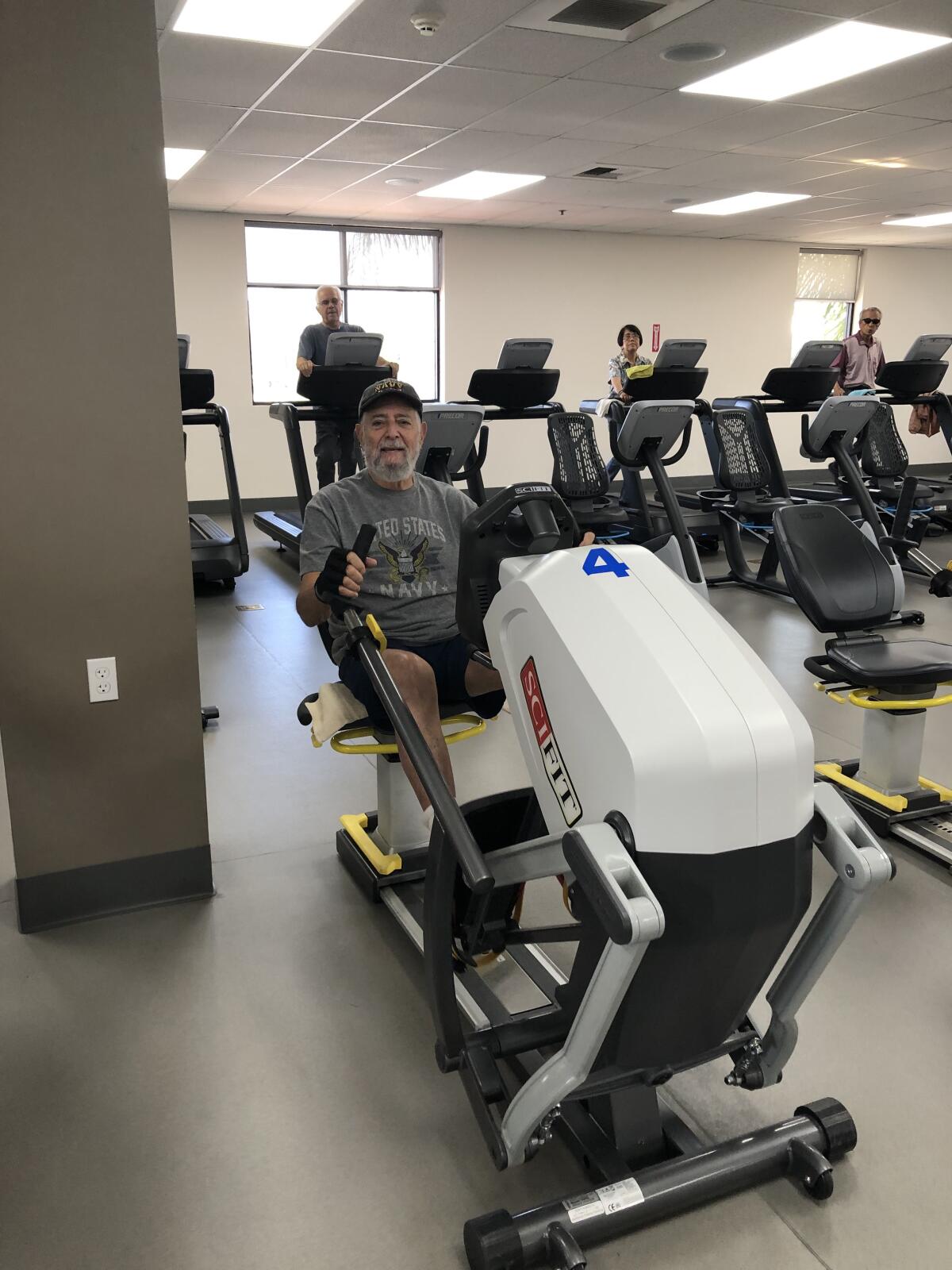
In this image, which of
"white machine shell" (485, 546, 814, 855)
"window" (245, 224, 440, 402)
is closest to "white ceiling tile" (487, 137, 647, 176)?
"window" (245, 224, 440, 402)

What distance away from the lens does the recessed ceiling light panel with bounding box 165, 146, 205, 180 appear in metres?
6.24

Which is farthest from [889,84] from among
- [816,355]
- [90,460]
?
[90,460]

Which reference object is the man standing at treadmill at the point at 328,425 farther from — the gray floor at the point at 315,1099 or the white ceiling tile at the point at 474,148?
the gray floor at the point at 315,1099

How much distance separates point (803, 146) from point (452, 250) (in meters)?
4.12

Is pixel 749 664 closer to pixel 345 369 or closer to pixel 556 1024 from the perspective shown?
pixel 556 1024

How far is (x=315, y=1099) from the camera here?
72.0 inches

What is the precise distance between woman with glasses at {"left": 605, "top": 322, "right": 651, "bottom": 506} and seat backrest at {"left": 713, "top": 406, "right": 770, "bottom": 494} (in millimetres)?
586

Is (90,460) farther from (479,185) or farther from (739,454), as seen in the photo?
(479,185)

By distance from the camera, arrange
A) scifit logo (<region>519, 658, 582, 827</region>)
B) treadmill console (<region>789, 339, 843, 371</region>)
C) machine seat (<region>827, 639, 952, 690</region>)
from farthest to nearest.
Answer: treadmill console (<region>789, 339, 843, 371</region>)
machine seat (<region>827, 639, 952, 690</region>)
scifit logo (<region>519, 658, 582, 827</region>)


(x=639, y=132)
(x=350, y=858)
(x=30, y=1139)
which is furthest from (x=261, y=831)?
(x=639, y=132)

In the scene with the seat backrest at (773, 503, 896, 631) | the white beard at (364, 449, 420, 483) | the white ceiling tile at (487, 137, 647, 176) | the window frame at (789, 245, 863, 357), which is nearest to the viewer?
the white beard at (364, 449, 420, 483)

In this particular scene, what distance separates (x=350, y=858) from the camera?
8.64ft

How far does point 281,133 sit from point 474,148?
3.85 ft

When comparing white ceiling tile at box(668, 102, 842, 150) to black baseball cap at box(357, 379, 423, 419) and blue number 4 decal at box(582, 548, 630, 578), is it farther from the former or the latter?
blue number 4 decal at box(582, 548, 630, 578)
